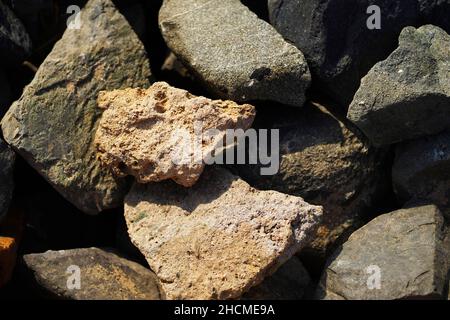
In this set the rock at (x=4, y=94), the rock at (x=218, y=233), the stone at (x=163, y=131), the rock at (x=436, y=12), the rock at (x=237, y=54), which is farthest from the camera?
the rock at (x=4, y=94)

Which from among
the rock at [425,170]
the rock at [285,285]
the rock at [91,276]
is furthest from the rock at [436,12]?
the rock at [91,276]

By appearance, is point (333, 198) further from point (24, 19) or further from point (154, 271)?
point (24, 19)

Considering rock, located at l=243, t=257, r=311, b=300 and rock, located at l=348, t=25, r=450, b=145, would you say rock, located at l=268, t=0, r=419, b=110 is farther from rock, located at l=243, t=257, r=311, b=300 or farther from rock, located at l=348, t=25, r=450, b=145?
rock, located at l=243, t=257, r=311, b=300

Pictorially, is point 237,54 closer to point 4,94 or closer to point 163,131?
point 163,131

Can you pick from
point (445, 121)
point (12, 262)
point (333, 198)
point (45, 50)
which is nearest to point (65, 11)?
point (45, 50)

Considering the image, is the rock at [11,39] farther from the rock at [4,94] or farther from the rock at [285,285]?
the rock at [285,285]

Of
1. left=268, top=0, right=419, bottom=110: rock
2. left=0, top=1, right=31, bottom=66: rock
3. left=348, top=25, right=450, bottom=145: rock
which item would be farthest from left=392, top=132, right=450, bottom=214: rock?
left=0, top=1, right=31, bottom=66: rock

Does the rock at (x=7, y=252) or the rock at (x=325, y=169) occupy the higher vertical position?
the rock at (x=7, y=252)
